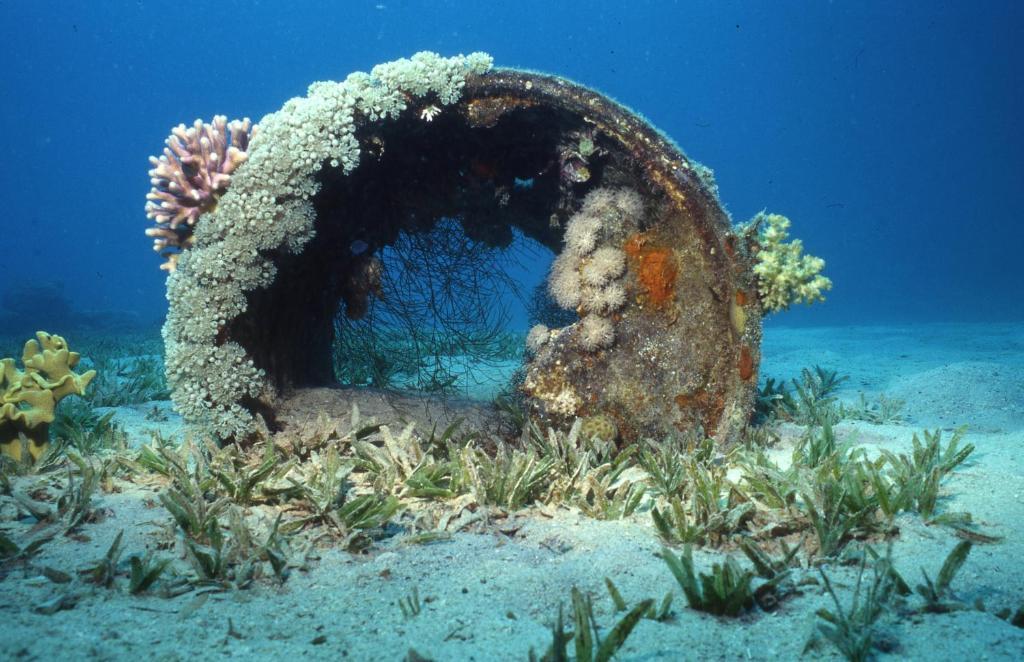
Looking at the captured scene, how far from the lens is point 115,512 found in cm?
277

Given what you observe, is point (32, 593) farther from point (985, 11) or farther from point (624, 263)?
point (985, 11)

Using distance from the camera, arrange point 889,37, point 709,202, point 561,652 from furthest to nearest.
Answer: point 889,37 < point 709,202 < point 561,652

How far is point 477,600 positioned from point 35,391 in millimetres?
3363

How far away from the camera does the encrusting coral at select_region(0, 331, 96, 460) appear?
3.45 meters

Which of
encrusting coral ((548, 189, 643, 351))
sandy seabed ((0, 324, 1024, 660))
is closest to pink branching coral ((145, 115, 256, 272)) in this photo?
sandy seabed ((0, 324, 1024, 660))

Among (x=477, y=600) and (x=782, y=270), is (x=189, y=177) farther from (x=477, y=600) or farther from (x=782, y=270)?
(x=782, y=270)

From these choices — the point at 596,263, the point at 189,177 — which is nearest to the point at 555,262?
the point at 596,263

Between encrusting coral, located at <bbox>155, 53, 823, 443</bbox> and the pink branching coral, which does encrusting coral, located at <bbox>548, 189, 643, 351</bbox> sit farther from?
the pink branching coral

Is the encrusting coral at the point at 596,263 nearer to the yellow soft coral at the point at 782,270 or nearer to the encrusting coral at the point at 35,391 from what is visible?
the yellow soft coral at the point at 782,270

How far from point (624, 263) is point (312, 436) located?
2426mm

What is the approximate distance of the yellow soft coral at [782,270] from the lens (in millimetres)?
3719

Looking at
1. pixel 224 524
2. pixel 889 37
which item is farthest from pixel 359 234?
pixel 889 37

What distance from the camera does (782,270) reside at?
3736mm

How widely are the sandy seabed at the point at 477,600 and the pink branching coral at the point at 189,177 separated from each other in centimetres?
176
